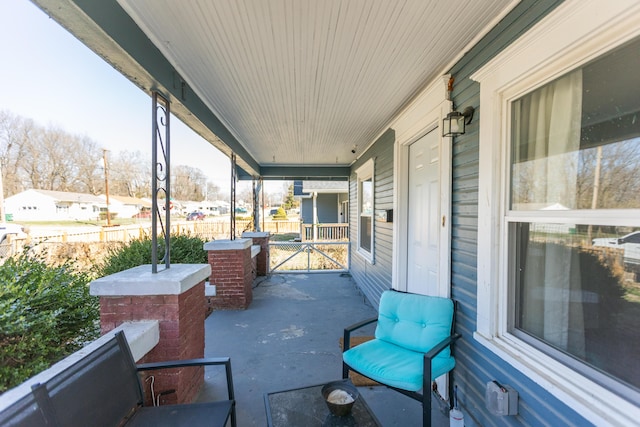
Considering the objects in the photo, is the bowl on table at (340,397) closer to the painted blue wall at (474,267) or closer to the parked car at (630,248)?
the painted blue wall at (474,267)

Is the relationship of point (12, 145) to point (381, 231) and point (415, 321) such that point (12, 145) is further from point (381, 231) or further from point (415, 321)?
point (415, 321)

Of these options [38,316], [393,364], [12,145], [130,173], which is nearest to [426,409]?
[393,364]

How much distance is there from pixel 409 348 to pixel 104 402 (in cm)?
189

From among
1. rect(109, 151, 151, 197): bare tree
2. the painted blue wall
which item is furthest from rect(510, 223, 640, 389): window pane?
rect(109, 151, 151, 197): bare tree

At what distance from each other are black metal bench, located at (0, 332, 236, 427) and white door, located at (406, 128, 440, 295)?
2070 mm

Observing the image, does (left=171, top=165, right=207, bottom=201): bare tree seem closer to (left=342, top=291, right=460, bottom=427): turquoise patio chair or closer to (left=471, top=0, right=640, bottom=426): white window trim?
(left=342, top=291, right=460, bottom=427): turquoise patio chair

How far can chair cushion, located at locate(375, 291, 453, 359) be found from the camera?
2.08 metres

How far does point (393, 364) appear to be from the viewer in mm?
1926

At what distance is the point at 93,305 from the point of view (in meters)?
2.09

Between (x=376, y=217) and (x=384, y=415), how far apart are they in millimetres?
2974

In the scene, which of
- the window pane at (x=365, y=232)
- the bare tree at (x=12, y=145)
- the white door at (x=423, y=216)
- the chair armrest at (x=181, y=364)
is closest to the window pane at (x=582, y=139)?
the white door at (x=423, y=216)

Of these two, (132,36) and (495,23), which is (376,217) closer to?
(495,23)

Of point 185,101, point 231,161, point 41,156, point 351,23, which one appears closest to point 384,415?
point 351,23

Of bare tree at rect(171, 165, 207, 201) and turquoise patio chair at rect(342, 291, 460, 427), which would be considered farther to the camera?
bare tree at rect(171, 165, 207, 201)
